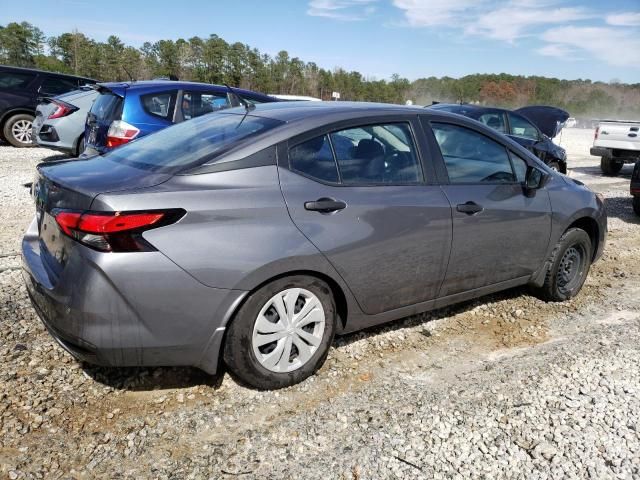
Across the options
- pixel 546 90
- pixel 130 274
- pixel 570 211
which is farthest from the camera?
pixel 546 90

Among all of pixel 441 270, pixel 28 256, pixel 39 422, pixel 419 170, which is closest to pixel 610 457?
pixel 441 270

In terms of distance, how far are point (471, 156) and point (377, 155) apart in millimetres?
895

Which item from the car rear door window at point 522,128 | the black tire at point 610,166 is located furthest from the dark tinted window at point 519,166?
the black tire at point 610,166

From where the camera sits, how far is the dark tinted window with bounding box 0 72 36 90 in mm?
11609

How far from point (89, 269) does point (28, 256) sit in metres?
0.80

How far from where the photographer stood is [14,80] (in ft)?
38.5

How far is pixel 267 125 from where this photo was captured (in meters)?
3.07

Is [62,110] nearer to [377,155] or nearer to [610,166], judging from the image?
[377,155]

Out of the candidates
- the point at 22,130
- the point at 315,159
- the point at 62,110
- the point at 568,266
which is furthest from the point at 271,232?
the point at 22,130

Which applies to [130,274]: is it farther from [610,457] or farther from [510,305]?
[510,305]

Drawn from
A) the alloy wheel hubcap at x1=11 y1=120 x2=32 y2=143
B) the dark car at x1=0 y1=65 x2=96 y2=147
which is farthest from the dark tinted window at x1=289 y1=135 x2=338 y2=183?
the alloy wheel hubcap at x1=11 y1=120 x2=32 y2=143

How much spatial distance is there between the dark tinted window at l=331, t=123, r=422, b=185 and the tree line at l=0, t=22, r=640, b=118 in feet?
59.7

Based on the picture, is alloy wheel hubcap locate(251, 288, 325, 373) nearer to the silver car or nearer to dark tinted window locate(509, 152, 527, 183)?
dark tinted window locate(509, 152, 527, 183)

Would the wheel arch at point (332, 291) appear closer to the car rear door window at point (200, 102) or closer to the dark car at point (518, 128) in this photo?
the car rear door window at point (200, 102)
